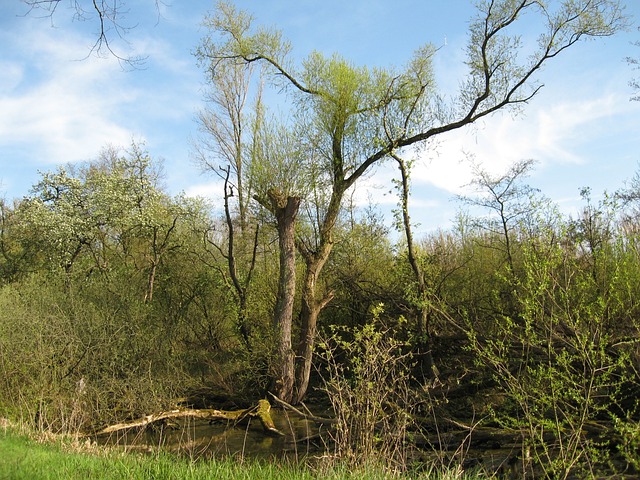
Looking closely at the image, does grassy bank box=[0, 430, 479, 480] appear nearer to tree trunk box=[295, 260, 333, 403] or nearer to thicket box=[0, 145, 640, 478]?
thicket box=[0, 145, 640, 478]

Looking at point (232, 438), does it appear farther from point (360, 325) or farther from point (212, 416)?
point (360, 325)

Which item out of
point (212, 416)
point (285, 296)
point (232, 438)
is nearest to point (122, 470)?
point (232, 438)

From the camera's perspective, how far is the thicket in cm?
695

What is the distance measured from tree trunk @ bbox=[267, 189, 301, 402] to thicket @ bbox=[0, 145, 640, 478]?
0.35 meters

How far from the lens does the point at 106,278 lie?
1606 cm

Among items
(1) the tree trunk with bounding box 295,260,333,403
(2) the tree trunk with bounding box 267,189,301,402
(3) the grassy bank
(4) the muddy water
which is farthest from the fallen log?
(3) the grassy bank

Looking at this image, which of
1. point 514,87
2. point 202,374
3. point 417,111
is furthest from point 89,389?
point 514,87

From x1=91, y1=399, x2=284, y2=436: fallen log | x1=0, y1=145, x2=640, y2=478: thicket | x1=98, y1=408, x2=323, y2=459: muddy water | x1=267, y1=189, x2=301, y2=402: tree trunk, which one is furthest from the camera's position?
x1=267, y1=189, x2=301, y2=402: tree trunk

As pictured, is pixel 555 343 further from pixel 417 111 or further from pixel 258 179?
pixel 258 179

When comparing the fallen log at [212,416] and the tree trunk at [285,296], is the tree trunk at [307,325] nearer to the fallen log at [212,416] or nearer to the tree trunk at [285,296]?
the tree trunk at [285,296]

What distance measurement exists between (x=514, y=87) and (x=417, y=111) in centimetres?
241

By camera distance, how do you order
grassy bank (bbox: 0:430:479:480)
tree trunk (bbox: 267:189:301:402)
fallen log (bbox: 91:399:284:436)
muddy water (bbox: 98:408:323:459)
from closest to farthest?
grassy bank (bbox: 0:430:479:480) < muddy water (bbox: 98:408:323:459) < fallen log (bbox: 91:399:284:436) < tree trunk (bbox: 267:189:301:402)

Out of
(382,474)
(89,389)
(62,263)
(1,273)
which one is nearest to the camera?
(382,474)

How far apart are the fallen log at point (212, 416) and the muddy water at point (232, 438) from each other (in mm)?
163
